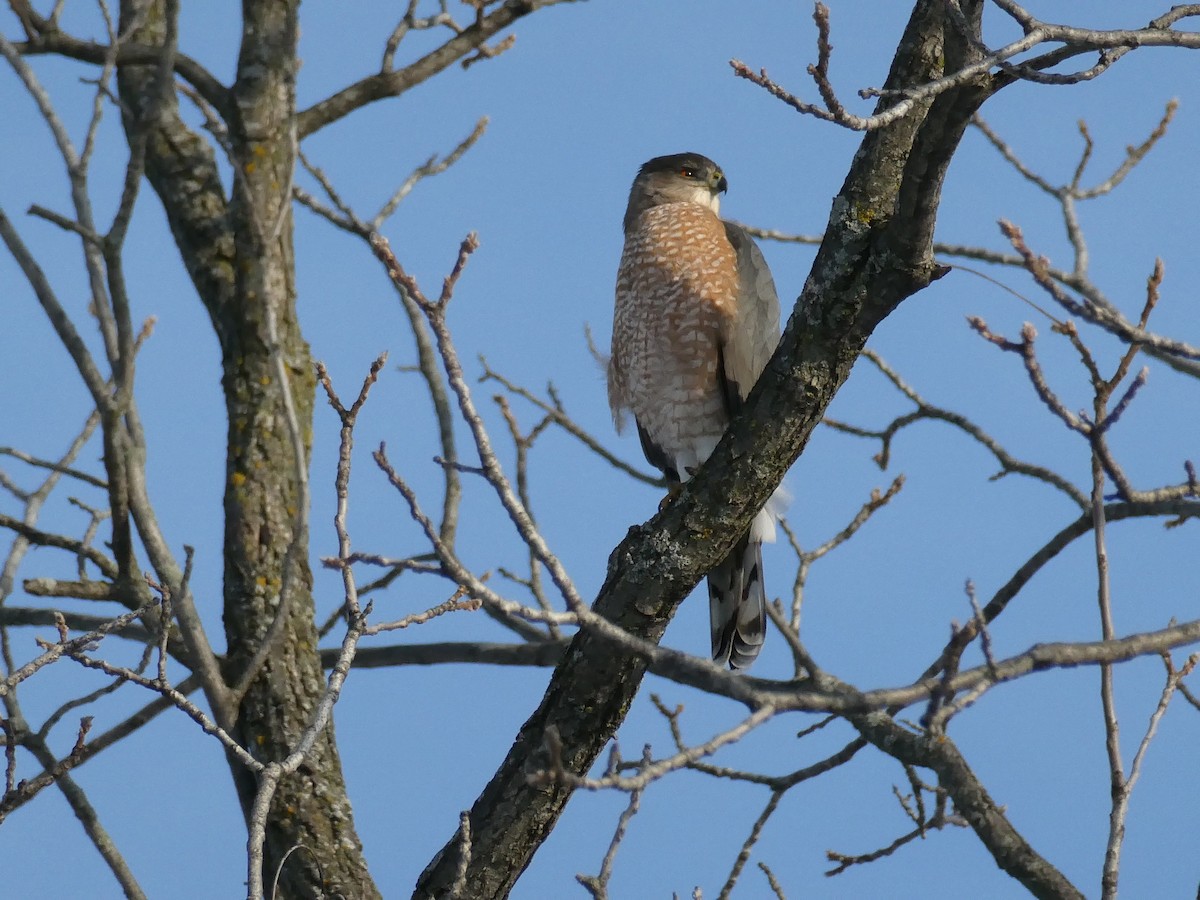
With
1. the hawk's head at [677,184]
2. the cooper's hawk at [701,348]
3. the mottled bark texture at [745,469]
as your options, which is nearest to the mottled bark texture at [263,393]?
the mottled bark texture at [745,469]

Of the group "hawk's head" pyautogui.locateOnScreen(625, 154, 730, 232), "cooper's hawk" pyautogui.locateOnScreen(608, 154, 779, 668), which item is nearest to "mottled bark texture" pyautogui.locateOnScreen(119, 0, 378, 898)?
"cooper's hawk" pyautogui.locateOnScreen(608, 154, 779, 668)

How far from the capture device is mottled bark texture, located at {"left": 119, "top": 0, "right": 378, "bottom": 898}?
379 centimetres

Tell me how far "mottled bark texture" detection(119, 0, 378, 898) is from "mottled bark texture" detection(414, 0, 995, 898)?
0.75m

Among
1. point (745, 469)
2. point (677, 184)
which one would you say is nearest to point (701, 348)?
point (677, 184)

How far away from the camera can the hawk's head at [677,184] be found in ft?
17.4

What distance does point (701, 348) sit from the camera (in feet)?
14.5

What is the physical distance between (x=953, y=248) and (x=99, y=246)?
2676 mm

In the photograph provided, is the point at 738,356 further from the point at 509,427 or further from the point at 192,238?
the point at 192,238

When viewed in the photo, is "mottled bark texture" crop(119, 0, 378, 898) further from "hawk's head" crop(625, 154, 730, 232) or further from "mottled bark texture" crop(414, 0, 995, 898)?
"hawk's head" crop(625, 154, 730, 232)

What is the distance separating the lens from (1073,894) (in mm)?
3092

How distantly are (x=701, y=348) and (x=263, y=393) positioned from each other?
4.73ft

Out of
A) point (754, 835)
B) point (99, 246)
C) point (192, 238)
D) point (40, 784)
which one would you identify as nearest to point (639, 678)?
point (754, 835)

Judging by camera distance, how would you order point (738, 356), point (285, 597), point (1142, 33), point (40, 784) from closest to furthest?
point (1142, 33) → point (40, 784) → point (285, 597) → point (738, 356)

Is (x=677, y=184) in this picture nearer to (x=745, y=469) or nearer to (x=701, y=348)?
(x=701, y=348)
